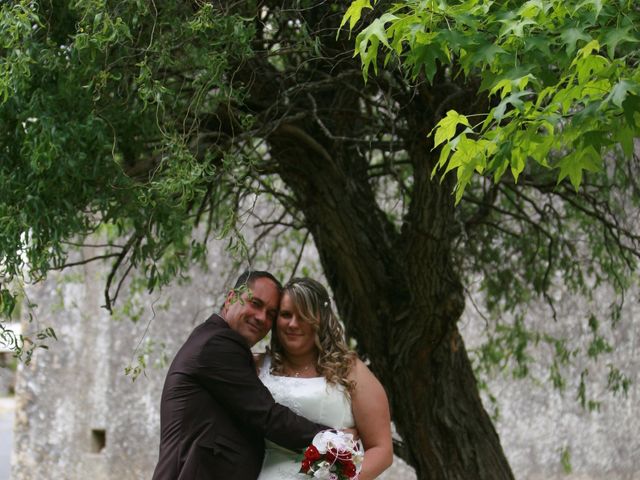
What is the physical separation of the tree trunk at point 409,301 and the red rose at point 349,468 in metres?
2.09

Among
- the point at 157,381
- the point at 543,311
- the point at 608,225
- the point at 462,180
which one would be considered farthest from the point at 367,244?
the point at 157,381

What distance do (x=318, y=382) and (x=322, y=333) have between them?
21 centimetres

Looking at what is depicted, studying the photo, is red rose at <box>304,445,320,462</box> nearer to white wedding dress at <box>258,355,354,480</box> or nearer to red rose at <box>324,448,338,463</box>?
red rose at <box>324,448,338,463</box>

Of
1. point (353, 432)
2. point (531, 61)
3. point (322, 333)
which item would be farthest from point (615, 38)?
point (353, 432)

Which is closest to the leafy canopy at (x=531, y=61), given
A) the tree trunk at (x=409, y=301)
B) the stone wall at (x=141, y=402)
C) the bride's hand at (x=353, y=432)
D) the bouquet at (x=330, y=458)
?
the bouquet at (x=330, y=458)

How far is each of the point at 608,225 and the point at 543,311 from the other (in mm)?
3800

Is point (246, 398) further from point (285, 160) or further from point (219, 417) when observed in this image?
point (285, 160)

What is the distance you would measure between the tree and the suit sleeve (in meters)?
0.51

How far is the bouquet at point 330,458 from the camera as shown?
14.5ft

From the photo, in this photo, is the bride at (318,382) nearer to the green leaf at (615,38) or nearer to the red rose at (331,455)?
the red rose at (331,455)

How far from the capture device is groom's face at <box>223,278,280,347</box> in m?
4.78

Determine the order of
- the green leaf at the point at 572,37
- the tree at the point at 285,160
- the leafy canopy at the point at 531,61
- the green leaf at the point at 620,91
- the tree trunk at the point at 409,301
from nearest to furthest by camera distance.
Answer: the green leaf at the point at 620,91
the leafy canopy at the point at 531,61
the green leaf at the point at 572,37
the tree at the point at 285,160
the tree trunk at the point at 409,301

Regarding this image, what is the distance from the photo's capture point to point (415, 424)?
666 cm

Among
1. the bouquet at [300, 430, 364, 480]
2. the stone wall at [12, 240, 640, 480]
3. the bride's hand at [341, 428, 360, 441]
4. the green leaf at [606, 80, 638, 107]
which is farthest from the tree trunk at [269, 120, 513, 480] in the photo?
the stone wall at [12, 240, 640, 480]
